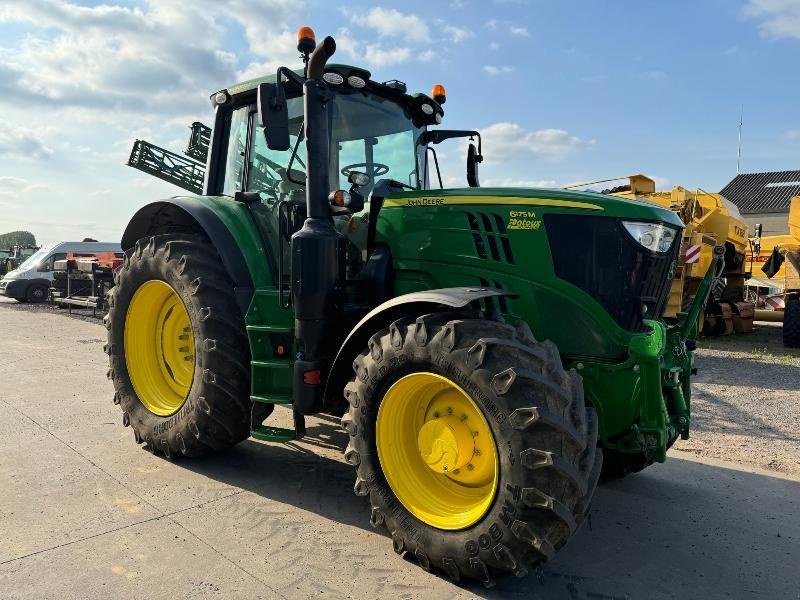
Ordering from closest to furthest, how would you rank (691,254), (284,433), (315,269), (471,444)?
(471,444)
(315,269)
(284,433)
(691,254)

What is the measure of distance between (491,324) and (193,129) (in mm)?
5906

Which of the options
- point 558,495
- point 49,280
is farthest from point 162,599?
point 49,280

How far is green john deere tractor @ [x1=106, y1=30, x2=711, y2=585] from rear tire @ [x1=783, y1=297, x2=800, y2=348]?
343 inches

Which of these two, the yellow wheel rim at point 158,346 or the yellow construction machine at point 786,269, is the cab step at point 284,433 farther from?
the yellow construction machine at point 786,269

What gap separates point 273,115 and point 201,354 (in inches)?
62.8

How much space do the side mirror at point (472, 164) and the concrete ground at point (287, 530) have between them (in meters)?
2.37

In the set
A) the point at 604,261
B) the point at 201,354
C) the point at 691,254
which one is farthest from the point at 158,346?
the point at 691,254

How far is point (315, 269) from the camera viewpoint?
3.62 meters

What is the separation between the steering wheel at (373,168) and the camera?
409 centimetres

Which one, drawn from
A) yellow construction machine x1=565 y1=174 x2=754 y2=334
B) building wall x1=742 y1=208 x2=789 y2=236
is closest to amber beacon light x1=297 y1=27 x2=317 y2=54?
yellow construction machine x1=565 y1=174 x2=754 y2=334

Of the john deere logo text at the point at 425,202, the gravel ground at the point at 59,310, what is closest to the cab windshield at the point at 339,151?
the john deere logo text at the point at 425,202

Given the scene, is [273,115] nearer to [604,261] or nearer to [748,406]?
[604,261]

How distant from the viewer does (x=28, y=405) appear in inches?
229

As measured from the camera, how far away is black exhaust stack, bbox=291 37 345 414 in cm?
361
